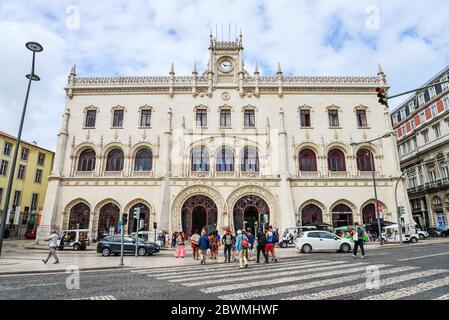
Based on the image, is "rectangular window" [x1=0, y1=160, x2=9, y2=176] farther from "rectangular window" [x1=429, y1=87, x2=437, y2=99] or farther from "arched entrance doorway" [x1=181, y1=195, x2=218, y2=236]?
"rectangular window" [x1=429, y1=87, x2=437, y2=99]

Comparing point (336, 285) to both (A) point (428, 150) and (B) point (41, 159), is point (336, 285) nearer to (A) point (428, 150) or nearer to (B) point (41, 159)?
(A) point (428, 150)

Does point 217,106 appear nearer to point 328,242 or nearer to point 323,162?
point 323,162

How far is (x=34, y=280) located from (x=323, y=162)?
26397mm

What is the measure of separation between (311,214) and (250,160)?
811 centimetres

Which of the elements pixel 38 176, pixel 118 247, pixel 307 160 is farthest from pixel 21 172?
pixel 307 160

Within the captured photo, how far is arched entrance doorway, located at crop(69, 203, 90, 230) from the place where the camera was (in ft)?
93.6

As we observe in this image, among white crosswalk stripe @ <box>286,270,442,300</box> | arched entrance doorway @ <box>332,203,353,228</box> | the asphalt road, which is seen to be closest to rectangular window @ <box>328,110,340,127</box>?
arched entrance doorway @ <box>332,203,353,228</box>

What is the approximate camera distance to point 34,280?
978cm

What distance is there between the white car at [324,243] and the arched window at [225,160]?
39.2 ft

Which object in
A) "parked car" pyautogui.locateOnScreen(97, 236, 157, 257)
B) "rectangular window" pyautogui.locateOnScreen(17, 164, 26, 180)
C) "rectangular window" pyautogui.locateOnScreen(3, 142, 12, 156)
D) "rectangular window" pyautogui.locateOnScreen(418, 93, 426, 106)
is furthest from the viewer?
"rectangular window" pyautogui.locateOnScreen(418, 93, 426, 106)

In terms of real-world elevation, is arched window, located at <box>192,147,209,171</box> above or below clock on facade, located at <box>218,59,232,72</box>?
below

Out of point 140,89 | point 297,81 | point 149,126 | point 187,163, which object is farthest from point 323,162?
point 140,89

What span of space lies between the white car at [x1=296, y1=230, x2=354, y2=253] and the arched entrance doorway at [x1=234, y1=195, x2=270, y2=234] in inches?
347
